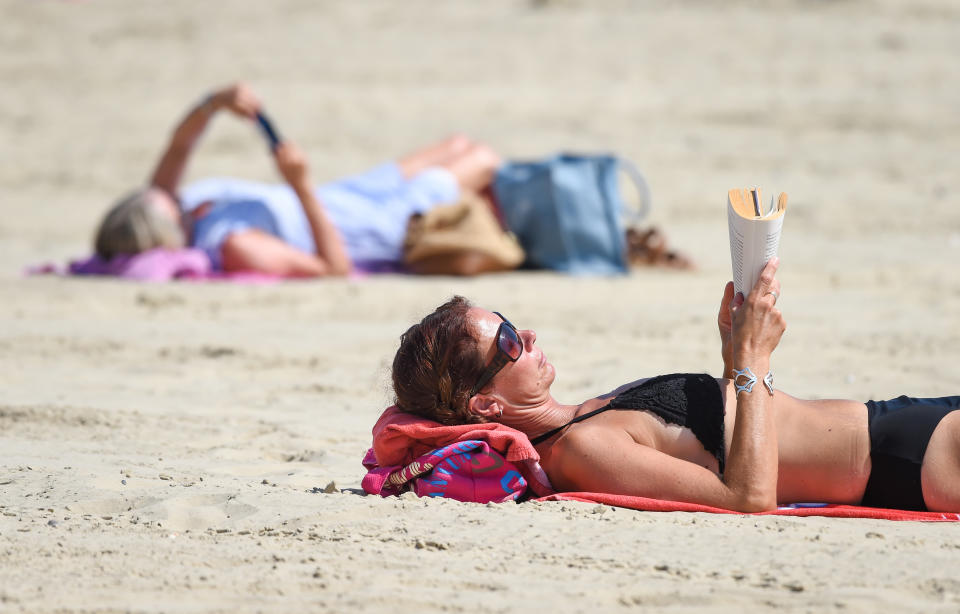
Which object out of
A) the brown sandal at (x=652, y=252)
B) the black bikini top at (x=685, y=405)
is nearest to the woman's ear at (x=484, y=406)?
the black bikini top at (x=685, y=405)

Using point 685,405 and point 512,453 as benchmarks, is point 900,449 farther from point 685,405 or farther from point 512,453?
point 512,453

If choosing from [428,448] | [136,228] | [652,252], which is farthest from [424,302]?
[428,448]

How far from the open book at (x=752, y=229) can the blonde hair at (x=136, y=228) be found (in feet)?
16.1

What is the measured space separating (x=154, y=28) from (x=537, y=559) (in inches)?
517

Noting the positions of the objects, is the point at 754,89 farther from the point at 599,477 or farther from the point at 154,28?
the point at 599,477

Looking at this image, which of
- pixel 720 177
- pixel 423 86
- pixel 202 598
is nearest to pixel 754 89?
pixel 720 177

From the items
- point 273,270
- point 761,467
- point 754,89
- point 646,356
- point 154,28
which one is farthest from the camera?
point 154,28

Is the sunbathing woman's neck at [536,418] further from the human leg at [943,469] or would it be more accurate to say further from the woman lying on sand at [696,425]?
the human leg at [943,469]

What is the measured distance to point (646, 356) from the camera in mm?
5133

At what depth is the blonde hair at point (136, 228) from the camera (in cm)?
698

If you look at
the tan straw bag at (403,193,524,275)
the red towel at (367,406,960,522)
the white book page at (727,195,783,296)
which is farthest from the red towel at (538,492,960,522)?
the tan straw bag at (403,193,524,275)

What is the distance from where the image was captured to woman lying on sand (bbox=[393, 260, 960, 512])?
2873mm

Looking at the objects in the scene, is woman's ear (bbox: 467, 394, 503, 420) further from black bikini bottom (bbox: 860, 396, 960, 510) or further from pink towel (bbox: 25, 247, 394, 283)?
pink towel (bbox: 25, 247, 394, 283)

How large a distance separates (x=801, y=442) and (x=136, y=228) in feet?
16.4
